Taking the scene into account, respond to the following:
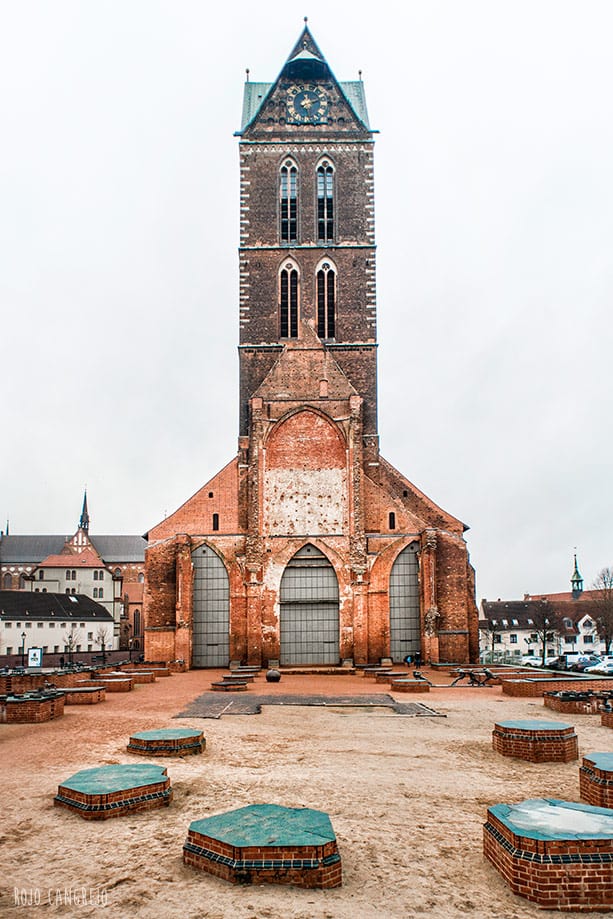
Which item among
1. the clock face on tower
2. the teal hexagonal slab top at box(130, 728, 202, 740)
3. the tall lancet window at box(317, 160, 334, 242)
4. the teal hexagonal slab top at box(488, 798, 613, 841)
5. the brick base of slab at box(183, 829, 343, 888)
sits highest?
the clock face on tower

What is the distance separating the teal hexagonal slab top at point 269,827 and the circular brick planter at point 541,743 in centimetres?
584

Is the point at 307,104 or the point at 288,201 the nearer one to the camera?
the point at 288,201

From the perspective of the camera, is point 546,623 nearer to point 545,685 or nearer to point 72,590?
point 545,685

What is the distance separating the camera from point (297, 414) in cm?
3825

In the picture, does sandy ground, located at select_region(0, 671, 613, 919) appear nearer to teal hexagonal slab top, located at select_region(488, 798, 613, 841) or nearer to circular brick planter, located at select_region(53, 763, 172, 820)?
circular brick planter, located at select_region(53, 763, 172, 820)

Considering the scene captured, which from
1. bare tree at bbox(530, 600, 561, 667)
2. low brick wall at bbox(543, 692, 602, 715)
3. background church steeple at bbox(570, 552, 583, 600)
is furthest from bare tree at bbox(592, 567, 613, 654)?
low brick wall at bbox(543, 692, 602, 715)

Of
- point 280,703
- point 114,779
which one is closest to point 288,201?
point 280,703

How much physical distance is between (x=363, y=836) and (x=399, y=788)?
2320mm

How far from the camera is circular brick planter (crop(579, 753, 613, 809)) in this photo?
9.13 metres

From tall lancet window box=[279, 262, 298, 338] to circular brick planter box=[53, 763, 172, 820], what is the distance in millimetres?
34490

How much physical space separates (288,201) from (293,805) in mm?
39809

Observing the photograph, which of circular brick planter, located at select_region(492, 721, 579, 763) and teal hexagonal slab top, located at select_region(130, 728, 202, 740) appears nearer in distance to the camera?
circular brick planter, located at select_region(492, 721, 579, 763)

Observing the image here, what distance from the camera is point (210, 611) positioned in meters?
36.8

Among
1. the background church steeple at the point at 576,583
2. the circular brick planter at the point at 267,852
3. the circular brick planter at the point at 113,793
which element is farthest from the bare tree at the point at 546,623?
the circular brick planter at the point at 267,852
